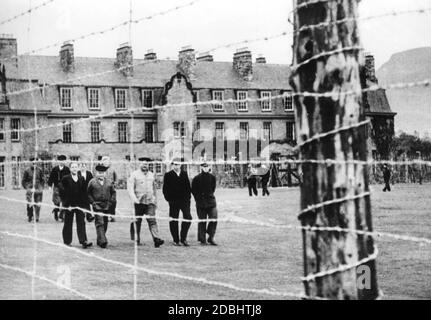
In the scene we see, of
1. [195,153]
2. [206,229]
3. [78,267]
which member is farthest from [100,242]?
[195,153]

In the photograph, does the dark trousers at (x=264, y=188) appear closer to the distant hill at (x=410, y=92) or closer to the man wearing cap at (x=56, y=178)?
the distant hill at (x=410, y=92)

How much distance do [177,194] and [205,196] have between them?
58 cm

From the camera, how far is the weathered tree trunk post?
3.21 m

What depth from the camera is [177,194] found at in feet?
34.3

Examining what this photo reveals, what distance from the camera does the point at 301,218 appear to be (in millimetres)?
3328

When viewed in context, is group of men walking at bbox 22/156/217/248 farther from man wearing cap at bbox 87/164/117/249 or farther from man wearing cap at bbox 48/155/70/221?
man wearing cap at bbox 48/155/70/221

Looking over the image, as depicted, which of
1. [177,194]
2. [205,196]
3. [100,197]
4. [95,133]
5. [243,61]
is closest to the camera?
[205,196]

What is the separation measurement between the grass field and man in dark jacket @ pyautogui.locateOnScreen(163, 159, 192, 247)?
0.93 feet

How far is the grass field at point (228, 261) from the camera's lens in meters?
6.75

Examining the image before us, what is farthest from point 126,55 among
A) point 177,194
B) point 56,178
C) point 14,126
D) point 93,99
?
point 14,126

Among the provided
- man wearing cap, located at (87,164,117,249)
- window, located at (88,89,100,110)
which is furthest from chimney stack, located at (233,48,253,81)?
window, located at (88,89,100,110)

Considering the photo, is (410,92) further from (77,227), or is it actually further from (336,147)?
(77,227)

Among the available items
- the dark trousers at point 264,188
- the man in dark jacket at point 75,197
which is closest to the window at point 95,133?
the man in dark jacket at point 75,197

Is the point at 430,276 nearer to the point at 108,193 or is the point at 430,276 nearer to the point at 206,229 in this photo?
the point at 206,229
